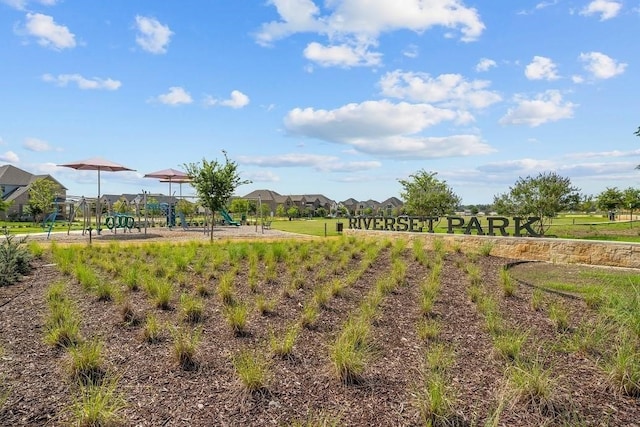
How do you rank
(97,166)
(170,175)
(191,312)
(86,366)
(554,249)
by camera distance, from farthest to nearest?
(170,175), (97,166), (554,249), (191,312), (86,366)

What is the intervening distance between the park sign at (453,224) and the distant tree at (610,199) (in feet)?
108

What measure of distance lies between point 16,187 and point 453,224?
2176 inches

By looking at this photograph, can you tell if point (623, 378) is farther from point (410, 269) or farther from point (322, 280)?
point (410, 269)

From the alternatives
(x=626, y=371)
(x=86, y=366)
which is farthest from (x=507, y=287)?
(x=86, y=366)

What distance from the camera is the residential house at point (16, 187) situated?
2004 inches

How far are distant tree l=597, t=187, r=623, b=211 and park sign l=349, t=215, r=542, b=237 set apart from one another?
108 ft

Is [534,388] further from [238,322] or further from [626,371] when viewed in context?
[238,322]

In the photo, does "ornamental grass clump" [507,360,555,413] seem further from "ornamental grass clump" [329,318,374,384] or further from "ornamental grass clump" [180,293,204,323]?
"ornamental grass clump" [180,293,204,323]

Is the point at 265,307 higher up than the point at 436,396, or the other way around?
the point at 265,307

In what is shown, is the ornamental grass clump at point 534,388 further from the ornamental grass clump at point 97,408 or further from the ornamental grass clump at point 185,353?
the ornamental grass clump at point 97,408

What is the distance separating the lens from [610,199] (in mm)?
43844

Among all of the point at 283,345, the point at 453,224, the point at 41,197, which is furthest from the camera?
the point at 41,197

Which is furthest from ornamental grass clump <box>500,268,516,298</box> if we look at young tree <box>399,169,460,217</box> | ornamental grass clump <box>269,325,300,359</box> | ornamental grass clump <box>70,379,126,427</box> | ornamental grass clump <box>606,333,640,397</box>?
young tree <box>399,169,460,217</box>

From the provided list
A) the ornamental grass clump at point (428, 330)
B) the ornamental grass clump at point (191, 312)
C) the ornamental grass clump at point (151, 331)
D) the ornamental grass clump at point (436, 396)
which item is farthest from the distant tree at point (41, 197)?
the ornamental grass clump at point (436, 396)
